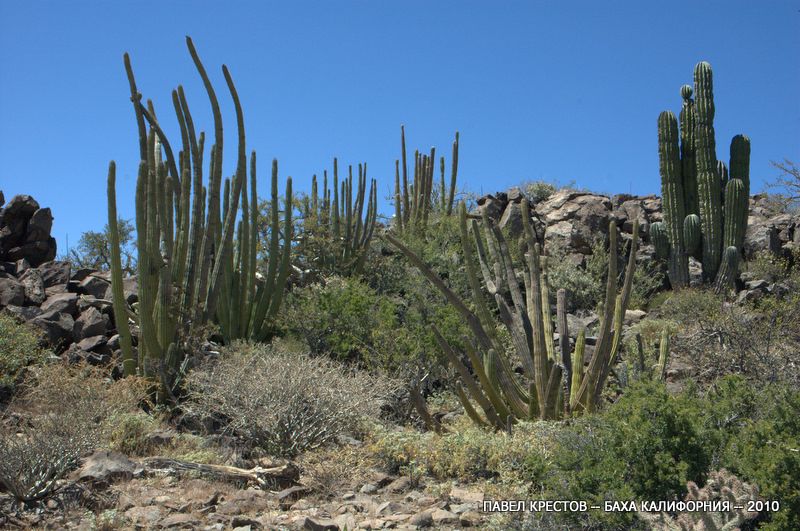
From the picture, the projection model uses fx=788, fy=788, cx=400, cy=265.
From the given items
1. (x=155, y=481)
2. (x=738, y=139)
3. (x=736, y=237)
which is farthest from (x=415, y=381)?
(x=738, y=139)

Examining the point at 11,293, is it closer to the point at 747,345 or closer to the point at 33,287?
the point at 33,287

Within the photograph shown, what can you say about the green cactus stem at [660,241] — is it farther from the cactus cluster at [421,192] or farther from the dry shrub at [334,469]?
the dry shrub at [334,469]

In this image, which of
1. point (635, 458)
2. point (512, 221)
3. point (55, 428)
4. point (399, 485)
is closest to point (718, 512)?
point (635, 458)

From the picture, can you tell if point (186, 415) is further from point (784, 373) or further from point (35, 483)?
point (784, 373)

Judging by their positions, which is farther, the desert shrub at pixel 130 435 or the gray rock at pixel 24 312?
the gray rock at pixel 24 312

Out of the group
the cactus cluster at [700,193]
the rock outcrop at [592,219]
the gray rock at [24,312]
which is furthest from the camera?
the rock outcrop at [592,219]

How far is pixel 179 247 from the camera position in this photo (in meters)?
9.79

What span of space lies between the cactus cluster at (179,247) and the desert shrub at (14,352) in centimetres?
111

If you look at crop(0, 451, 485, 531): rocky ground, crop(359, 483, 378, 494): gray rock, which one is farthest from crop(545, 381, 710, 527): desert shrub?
crop(359, 483, 378, 494): gray rock

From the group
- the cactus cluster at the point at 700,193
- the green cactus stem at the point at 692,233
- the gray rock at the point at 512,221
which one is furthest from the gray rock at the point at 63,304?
the green cactus stem at the point at 692,233

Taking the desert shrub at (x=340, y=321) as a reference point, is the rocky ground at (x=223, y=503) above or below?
below

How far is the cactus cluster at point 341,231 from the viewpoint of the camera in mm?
15320

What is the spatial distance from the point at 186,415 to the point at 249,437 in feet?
4.51

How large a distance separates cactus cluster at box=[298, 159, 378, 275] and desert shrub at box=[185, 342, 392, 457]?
7.15 m
